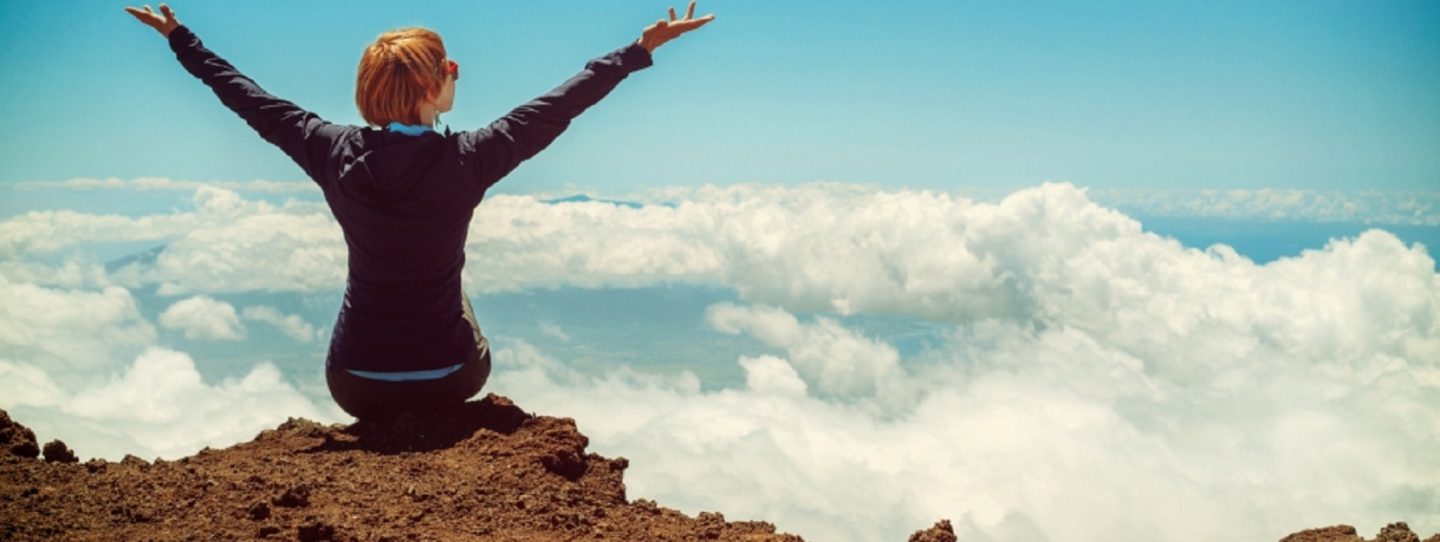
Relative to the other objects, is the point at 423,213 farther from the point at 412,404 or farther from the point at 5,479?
the point at 5,479

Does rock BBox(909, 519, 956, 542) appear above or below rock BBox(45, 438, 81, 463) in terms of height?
below

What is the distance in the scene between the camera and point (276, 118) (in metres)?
7.94

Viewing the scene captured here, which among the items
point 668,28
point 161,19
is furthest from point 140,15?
point 668,28

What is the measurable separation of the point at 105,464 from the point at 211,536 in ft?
5.77

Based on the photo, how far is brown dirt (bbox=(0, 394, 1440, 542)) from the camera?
6164 mm

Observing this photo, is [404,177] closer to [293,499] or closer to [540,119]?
[540,119]

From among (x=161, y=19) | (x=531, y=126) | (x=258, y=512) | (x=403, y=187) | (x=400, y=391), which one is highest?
(x=161, y=19)

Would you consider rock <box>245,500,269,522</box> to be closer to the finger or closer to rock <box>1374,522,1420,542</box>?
the finger

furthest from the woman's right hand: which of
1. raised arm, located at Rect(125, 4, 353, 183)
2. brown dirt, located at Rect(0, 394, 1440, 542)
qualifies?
brown dirt, located at Rect(0, 394, 1440, 542)

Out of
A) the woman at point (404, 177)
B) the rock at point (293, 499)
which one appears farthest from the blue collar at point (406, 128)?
the rock at point (293, 499)

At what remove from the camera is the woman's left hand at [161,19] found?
8.43 meters

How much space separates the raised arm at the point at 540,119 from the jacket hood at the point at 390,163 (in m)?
0.25

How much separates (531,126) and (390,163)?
0.97 meters

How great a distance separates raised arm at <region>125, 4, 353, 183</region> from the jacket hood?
369mm
